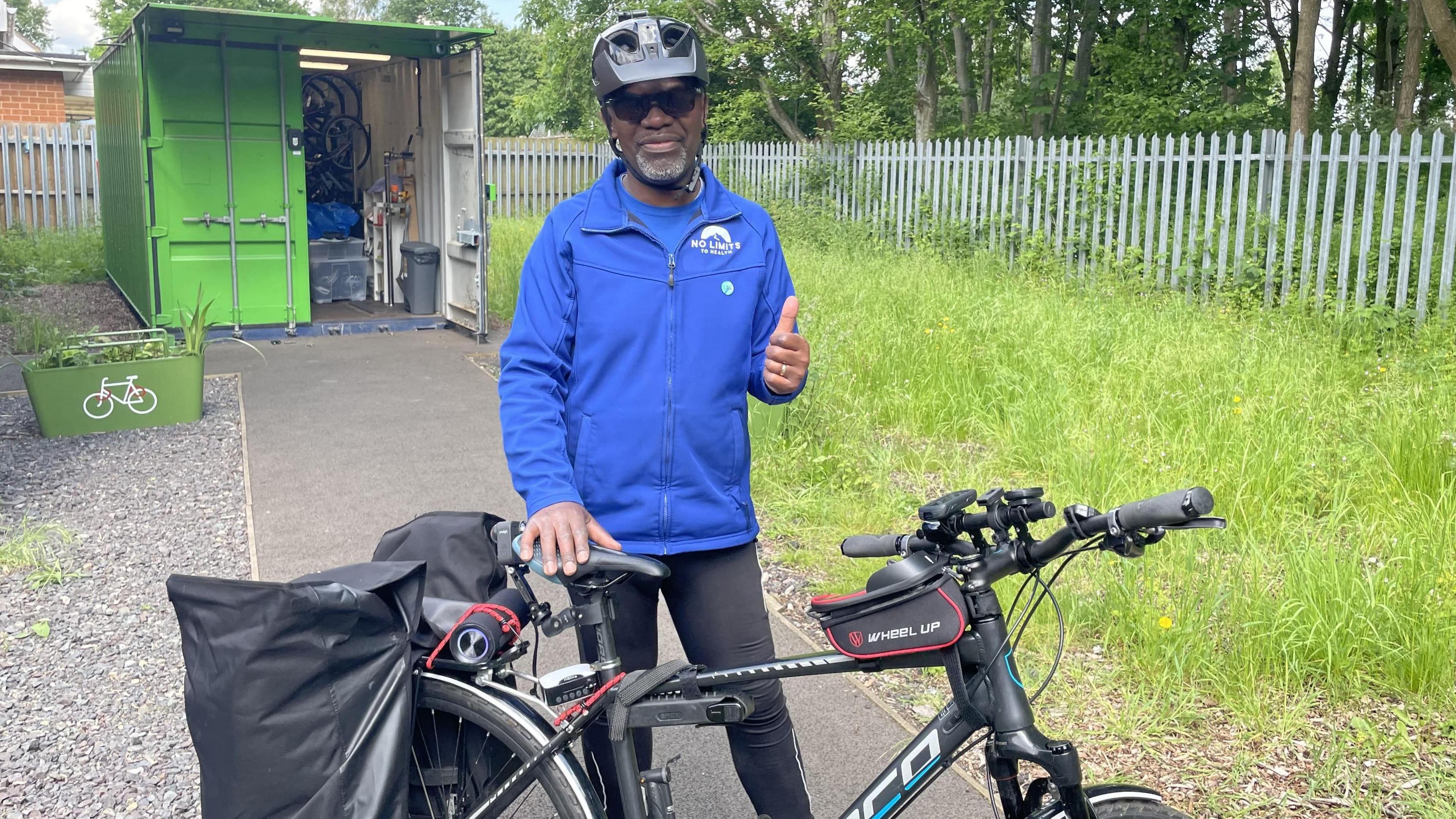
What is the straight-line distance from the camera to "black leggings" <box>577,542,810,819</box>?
261cm

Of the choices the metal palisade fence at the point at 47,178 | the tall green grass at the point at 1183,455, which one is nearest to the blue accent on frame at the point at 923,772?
the tall green grass at the point at 1183,455

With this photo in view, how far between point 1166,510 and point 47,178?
2105 centimetres

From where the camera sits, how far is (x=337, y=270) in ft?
45.7

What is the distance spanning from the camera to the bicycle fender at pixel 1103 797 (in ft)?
6.57

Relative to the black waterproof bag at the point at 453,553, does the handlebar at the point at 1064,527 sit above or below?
above

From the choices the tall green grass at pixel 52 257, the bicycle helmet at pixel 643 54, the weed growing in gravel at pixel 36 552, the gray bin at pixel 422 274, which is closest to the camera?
the bicycle helmet at pixel 643 54

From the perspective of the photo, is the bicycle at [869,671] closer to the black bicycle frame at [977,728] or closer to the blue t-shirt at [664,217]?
the black bicycle frame at [977,728]

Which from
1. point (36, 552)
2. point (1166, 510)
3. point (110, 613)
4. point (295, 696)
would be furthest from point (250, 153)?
point (1166, 510)

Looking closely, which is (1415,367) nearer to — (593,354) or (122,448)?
(593,354)

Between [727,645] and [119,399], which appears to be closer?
[727,645]

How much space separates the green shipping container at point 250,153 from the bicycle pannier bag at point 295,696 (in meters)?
9.35

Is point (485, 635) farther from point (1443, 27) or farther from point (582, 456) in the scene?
point (1443, 27)

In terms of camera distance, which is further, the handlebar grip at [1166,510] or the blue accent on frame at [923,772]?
the blue accent on frame at [923,772]

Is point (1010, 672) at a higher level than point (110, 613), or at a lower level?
higher
